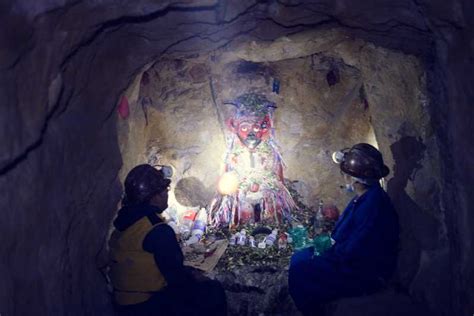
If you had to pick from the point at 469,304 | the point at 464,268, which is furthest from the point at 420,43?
the point at 469,304

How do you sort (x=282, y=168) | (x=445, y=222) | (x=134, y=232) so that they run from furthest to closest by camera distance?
(x=282, y=168) → (x=445, y=222) → (x=134, y=232)

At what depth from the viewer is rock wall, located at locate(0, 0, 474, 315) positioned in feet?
7.36

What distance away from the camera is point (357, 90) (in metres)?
6.41

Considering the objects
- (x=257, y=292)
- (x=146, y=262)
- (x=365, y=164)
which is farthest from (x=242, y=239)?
(x=146, y=262)

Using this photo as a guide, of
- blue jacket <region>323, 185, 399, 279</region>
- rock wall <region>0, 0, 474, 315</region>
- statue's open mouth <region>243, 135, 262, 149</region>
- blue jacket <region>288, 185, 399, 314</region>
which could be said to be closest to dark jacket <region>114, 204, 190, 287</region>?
rock wall <region>0, 0, 474, 315</region>

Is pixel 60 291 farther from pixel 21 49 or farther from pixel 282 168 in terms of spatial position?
pixel 282 168

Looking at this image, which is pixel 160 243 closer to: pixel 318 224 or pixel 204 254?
pixel 204 254

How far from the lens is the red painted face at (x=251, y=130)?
6.61m

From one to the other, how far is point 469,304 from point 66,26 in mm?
3717

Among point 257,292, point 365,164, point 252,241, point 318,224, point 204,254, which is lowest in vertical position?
point 257,292

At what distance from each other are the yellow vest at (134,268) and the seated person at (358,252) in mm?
1683

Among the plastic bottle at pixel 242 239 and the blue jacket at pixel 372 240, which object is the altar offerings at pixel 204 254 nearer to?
the plastic bottle at pixel 242 239

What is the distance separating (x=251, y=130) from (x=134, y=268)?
368 centimetres

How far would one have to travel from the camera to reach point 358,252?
13.2ft
